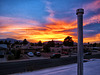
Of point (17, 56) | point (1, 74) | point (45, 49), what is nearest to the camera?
point (1, 74)

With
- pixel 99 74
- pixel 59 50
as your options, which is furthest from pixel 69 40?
pixel 99 74

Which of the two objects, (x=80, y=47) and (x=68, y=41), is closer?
(x=80, y=47)

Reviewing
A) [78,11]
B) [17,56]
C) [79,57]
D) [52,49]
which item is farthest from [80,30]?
[52,49]

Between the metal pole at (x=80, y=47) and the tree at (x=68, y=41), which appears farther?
the tree at (x=68, y=41)

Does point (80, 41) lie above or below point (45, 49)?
above

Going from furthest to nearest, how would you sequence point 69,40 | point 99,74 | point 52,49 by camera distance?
1. point 69,40
2. point 52,49
3. point 99,74

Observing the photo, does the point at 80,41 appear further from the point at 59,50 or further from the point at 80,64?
the point at 59,50

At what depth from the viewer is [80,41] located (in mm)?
3074

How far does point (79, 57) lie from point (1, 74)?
990cm

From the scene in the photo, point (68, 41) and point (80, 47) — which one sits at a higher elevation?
point (68, 41)

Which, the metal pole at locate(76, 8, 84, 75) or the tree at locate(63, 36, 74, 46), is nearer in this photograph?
the metal pole at locate(76, 8, 84, 75)

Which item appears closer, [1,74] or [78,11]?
[78,11]

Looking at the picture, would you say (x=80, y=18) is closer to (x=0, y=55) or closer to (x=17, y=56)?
(x=17, y=56)

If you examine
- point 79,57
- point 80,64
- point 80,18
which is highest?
point 80,18
